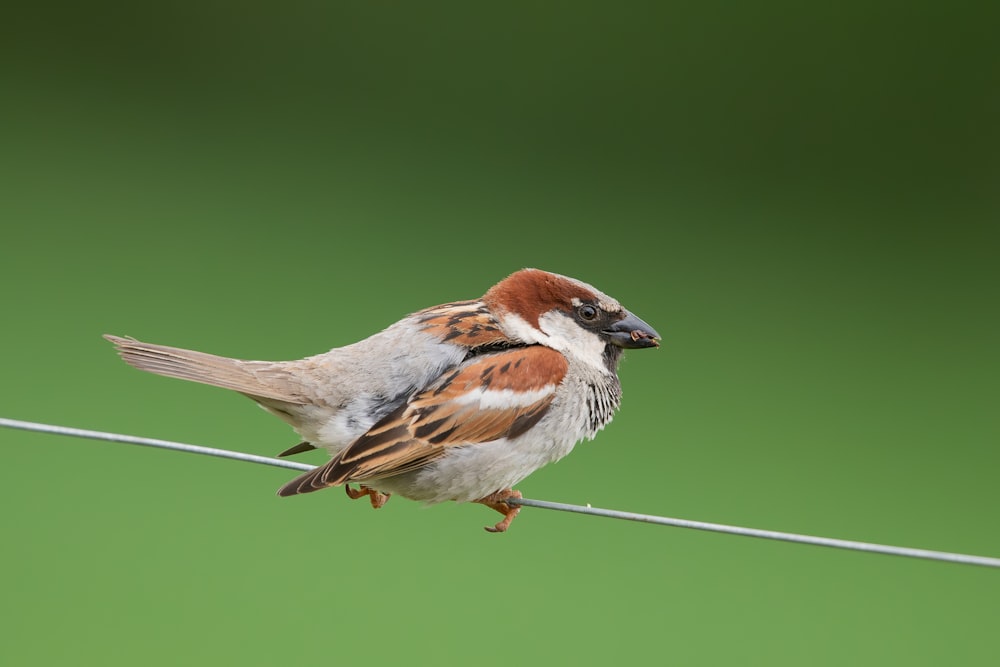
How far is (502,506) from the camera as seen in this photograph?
228 centimetres

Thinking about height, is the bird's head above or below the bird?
above

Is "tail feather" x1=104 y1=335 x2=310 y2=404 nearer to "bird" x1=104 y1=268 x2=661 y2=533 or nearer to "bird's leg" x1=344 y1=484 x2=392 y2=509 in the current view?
"bird" x1=104 y1=268 x2=661 y2=533

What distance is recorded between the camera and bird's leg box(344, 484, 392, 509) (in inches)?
88.3

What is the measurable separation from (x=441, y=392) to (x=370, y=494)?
1.24 ft

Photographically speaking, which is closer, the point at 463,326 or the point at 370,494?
the point at 463,326

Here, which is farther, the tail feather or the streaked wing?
the streaked wing

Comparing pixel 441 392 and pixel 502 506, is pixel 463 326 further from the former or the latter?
pixel 502 506

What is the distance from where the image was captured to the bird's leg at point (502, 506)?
7.34ft

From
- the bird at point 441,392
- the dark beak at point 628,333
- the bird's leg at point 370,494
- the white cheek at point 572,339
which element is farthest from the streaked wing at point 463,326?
the bird's leg at point 370,494

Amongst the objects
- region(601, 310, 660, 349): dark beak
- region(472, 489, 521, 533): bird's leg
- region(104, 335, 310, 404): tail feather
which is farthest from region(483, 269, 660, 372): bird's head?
region(104, 335, 310, 404): tail feather

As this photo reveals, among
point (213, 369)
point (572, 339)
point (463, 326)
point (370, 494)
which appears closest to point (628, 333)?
point (572, 339)

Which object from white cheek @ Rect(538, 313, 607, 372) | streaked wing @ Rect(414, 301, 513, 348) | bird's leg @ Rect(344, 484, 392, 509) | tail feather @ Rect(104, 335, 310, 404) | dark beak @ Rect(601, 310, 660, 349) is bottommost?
bird's leg @ Rect(344, 484, 392, 509)

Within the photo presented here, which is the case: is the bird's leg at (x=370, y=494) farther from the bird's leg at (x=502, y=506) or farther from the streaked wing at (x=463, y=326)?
the streaked wing at (x=463, y=326)

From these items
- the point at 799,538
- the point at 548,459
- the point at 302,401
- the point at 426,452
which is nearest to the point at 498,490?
the point at 548,459
